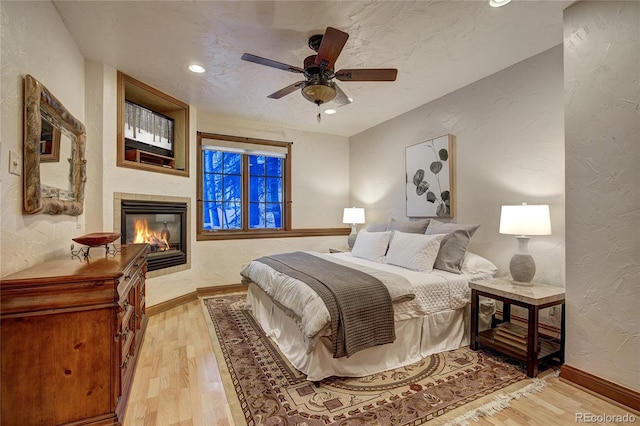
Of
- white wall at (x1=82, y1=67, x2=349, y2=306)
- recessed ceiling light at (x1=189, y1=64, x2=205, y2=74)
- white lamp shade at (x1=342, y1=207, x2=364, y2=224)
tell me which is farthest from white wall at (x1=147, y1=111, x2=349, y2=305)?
recessed ceiling light at (x1=189, y1=64, x2=205, y2=74)

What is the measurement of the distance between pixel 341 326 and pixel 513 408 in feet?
3.66

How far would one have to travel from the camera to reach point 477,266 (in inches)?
111

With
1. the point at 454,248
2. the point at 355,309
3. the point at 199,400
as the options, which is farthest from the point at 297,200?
the point at 199,400

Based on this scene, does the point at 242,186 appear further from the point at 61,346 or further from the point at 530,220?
the point at 530,220

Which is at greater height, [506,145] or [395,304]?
[506,145]

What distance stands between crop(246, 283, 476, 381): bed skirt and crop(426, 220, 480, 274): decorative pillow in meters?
0.41

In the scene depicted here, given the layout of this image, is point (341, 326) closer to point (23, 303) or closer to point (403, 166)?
point (23, 303)

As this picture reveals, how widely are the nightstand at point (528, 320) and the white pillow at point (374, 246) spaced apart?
105 centimetres

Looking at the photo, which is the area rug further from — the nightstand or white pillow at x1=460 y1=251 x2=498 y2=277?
white pillow at x1=460 y1=251 x2=498 y2=277

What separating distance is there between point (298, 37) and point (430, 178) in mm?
2279

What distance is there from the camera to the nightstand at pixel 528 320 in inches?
82.6

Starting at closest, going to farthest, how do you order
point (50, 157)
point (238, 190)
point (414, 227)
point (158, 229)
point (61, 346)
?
1. point (61, 346)
2. point (50, 157)
3. point (414, 227)
4. point (158, 229)
5. point (238, 190)

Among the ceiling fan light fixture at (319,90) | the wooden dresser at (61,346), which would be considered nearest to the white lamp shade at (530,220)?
the ceiling fan light fixture at (319,90)

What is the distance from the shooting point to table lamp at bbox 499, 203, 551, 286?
228 cm
